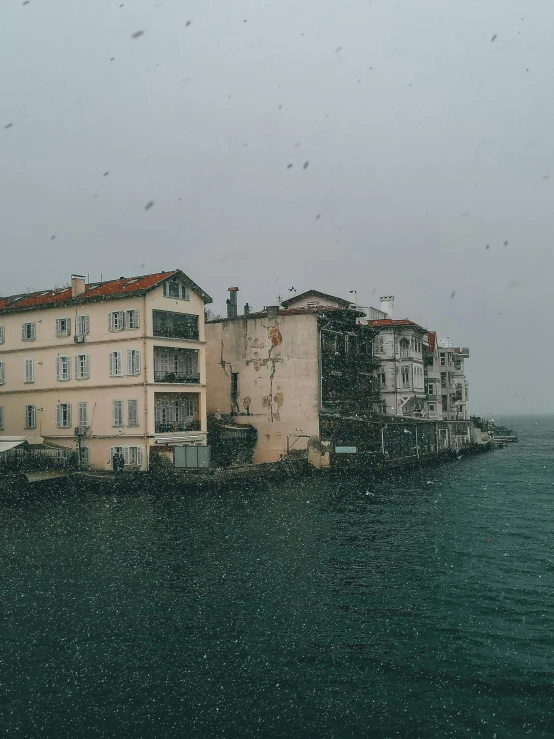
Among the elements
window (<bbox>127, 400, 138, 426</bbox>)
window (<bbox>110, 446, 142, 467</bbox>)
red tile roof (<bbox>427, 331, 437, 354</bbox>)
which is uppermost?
red tile roof (<bbox>427, 331, 437, 354</bbox>)

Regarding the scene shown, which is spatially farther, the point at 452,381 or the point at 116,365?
the point at 452,381

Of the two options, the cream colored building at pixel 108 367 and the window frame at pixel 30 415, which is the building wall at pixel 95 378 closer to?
the cream colored building at pixel 108 367

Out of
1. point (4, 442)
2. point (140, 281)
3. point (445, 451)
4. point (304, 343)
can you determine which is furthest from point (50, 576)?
point (445, 451)

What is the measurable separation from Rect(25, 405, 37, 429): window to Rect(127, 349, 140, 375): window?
30.8ft

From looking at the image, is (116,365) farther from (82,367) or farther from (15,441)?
(15,441)

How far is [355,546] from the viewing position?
26812mm

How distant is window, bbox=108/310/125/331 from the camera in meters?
47.6

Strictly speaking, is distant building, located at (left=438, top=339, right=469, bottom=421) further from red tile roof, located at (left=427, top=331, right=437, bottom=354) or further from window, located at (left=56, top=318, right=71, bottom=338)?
window, located at (left=56, top=318, right=71, bottom=338)

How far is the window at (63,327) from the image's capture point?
165ft

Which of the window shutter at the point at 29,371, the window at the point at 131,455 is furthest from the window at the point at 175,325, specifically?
the window shutter at the point at 29,371

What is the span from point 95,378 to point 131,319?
4881mm

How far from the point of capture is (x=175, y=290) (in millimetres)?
49375

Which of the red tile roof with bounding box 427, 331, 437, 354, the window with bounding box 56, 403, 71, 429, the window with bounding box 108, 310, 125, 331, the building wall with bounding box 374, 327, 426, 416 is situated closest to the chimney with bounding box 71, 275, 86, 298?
the window with bounding box 108, 310, 125, 331

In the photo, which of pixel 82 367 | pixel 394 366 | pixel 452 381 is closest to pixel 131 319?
pixel 82 367
